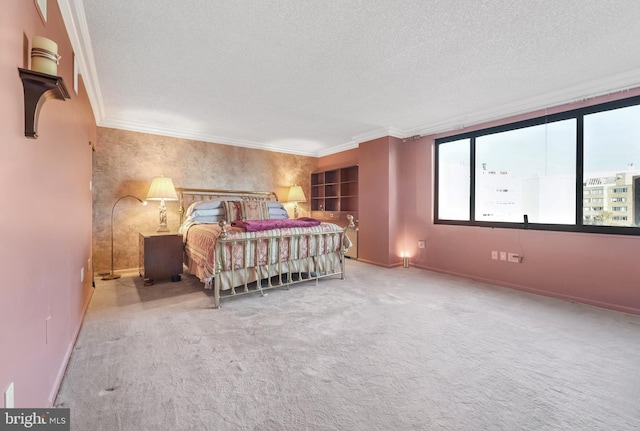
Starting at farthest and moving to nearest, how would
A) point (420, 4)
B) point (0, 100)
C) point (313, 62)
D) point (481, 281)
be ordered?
A: point (481, 281) < point (313, 62) < point (420, 4) < point (0, 100)

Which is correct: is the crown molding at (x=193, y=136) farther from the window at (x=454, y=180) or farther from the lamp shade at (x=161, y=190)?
the window at (x=454, y=180)

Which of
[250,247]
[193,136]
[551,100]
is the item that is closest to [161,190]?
[193,136]

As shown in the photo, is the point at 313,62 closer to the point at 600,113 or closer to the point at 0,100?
the point at 0,100

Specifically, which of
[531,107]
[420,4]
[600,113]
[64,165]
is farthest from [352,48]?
[600,113]

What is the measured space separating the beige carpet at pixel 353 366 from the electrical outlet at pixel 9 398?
18.4 inches

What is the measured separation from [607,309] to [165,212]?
5.93 m

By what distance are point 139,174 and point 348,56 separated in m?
3.88

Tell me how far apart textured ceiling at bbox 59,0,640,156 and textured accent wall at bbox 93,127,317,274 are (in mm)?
519

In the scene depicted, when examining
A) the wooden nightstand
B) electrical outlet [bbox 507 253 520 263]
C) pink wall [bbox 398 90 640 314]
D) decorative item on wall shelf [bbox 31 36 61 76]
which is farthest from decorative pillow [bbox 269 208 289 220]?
decorative item on wall shelf [bbox 31 36 61 76]

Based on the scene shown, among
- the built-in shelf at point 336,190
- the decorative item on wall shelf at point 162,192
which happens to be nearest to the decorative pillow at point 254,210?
the decorative item on wall shelf at point 162,192

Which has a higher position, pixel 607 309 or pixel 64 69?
pixel 64 69

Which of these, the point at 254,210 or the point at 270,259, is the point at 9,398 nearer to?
the point at 270,259

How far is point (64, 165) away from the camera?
1.91 m

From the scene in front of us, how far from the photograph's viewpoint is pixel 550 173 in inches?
137
